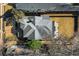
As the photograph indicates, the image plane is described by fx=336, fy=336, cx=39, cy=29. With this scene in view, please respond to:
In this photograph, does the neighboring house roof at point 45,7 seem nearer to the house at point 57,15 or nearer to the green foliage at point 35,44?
the house at point 57,15

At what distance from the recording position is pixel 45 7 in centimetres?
318

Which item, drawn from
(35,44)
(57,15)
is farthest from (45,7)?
(35,44)

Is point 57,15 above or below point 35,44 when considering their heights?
above

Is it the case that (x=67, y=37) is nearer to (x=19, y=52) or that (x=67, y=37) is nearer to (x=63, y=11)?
(x=63, y=11)

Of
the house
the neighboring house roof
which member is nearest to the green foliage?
the house

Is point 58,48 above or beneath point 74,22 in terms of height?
beneath

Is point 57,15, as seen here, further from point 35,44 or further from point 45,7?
point 35,44

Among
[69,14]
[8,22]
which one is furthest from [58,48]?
[8,22]

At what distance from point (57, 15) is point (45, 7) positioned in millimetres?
136

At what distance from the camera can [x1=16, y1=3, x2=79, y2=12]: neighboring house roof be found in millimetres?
3160

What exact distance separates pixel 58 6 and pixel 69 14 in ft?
0.42

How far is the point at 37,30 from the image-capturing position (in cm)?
320

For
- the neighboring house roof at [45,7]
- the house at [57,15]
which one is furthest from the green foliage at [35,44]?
the neighboring house roof at [45,7]

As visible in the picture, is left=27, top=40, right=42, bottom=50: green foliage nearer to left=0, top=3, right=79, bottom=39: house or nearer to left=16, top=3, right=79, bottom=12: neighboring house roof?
left=0, top=3, right=79, bottom=39: house
